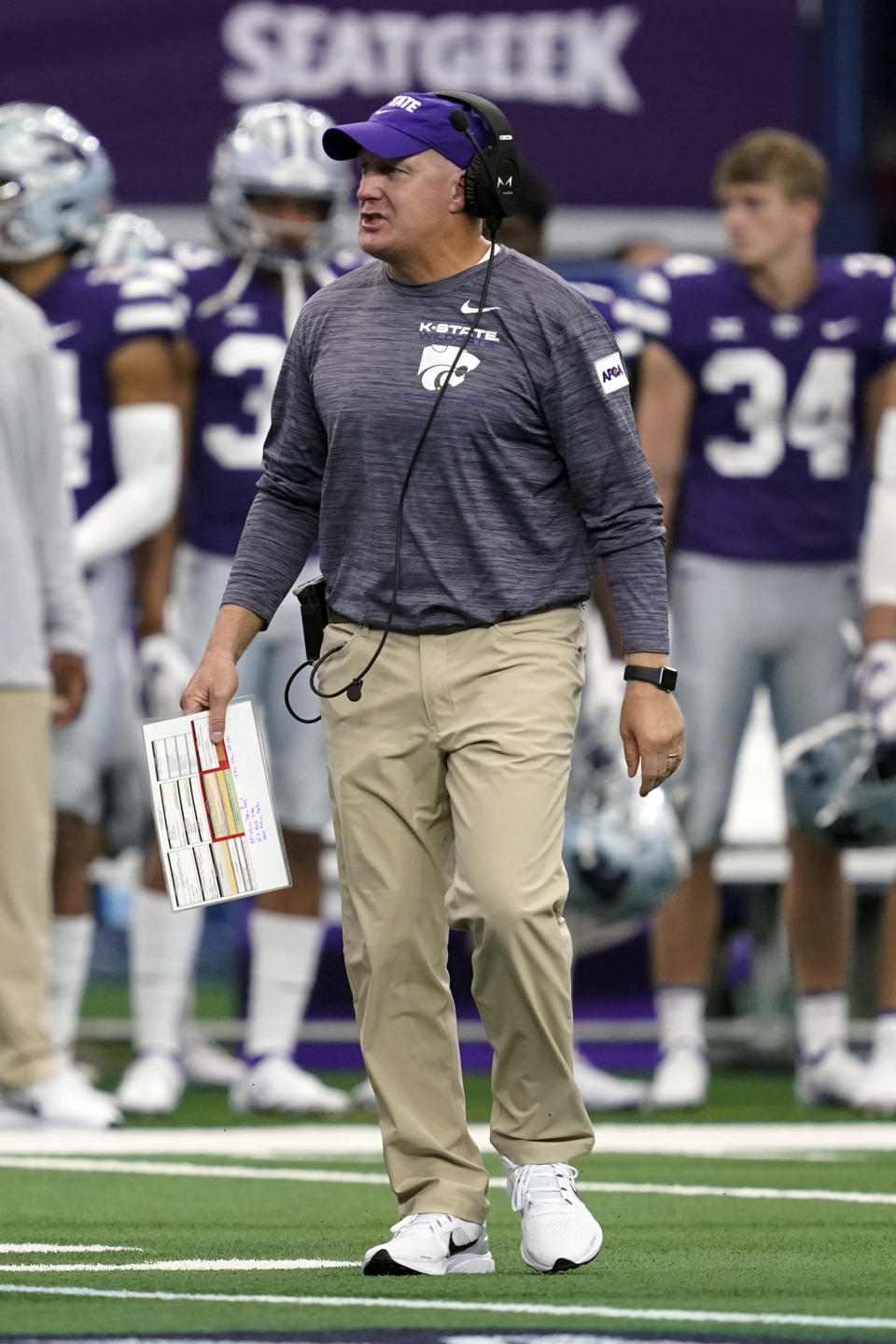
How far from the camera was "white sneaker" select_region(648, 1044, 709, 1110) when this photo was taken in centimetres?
697

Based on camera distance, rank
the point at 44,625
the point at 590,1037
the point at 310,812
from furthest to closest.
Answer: the point at 590,1037 < the point at 310,812 < the point at 44,625

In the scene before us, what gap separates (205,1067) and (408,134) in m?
4.02

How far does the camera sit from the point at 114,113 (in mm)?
10227

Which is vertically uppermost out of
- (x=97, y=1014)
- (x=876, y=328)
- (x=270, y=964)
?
(x=876, y=328)

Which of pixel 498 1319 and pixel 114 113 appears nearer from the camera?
pixel 498 1319

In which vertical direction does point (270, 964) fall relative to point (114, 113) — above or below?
below

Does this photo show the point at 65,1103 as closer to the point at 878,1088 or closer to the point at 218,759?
the point at 878,1088

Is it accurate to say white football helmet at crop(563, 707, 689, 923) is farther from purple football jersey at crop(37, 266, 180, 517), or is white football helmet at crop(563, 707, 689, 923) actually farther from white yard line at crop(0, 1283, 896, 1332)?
white yard line at crop(0, 1283, 896, 1332)

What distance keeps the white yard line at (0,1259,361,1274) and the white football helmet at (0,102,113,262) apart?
131 inches

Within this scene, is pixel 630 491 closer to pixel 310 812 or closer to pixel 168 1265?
pixel 168 1265

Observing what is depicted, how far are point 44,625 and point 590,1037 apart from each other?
265cm

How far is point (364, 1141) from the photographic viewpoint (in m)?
6.22

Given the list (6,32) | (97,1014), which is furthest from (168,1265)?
(6,32)

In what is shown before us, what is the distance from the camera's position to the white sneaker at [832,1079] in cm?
702
